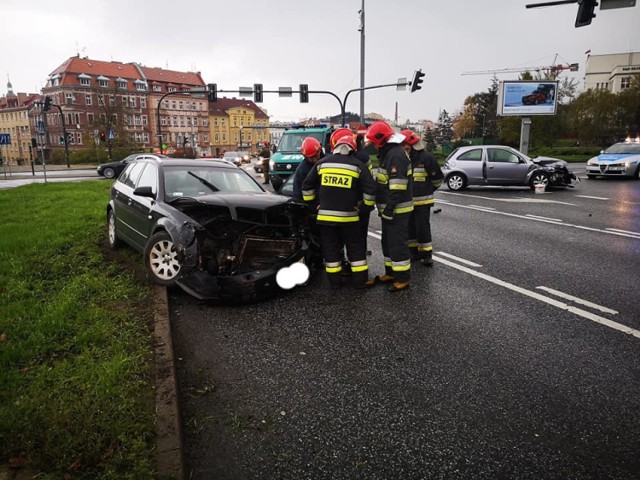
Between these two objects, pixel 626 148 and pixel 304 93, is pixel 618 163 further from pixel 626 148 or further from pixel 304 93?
pixel 304 93

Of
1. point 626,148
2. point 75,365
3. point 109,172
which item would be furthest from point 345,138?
point 109,172

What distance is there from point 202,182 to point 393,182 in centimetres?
262

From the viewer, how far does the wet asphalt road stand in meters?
2.60

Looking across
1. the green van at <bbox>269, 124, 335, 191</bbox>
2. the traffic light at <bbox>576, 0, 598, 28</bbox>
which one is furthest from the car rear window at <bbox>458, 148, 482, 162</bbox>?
the green van at <bbox>269, 124, 335, 191</bbox>

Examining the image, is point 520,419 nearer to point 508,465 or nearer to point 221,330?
point 508,465

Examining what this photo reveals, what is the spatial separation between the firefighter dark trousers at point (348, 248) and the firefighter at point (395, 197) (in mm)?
367

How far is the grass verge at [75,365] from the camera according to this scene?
8.07 ft

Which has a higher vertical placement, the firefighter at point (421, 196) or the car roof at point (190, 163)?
the car roof at point (190, 163)

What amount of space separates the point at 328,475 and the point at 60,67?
104350 millimetres

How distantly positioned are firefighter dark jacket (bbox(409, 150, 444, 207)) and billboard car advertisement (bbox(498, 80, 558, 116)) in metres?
25.5

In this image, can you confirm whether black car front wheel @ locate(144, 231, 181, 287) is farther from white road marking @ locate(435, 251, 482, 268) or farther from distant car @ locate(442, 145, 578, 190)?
distant car @ locate(442, 145, 578, 190)

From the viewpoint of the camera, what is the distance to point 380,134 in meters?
5.71

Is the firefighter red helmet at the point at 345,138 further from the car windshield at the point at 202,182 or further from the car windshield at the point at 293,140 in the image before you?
the car windshield at the point at 293,140

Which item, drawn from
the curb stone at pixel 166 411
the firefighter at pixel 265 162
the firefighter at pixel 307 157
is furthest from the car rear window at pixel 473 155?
the curb stone at pixel 166 411
